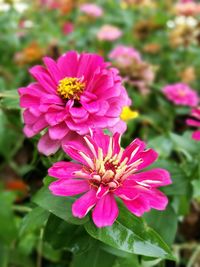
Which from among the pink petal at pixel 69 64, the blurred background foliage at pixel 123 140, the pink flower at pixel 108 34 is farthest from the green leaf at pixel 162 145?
the pink flower at pixel 108 34

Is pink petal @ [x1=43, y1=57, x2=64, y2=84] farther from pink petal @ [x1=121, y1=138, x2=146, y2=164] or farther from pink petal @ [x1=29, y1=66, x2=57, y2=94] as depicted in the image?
pink petal @ [x1=121, y1=138, x2=146, y2=164]

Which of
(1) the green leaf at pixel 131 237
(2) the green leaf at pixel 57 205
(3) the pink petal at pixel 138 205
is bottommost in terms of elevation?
(1) the green leaf at pixel 131 237

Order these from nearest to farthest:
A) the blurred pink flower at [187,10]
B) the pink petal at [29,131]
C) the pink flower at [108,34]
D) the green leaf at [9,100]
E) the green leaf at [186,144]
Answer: the pink petal at [29,131] → the green leaf at [9,100] → the green leaf at [186,144] → the pink flower at [108,34] → the blurred pink flower at [187,10]

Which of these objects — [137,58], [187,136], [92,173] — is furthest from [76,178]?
[137,58]

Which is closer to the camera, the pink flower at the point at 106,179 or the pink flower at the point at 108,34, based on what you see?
Result: the pink flower at the point at 106,179

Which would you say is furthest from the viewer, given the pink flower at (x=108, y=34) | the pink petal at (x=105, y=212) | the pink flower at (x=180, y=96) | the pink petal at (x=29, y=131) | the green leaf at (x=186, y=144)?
the pink flower at (x=108, y=34)

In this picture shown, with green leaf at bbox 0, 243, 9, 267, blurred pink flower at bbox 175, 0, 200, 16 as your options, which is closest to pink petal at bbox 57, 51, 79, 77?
green leaf at bbox 0, 243, 9, 267

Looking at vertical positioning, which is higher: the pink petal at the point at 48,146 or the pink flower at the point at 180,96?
the pink petal at the point at 48,146

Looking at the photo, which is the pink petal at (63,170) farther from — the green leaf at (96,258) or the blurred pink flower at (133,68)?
the blurred pink flower at (133,68)
